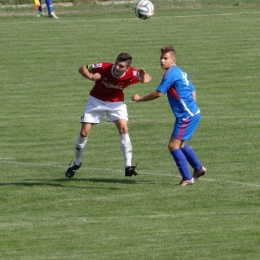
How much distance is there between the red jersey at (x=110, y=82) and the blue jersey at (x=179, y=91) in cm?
87

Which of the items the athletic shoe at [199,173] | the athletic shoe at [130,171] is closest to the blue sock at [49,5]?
the athletic shoe at [130,171]

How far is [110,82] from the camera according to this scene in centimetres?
1549

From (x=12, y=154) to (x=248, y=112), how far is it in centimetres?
670

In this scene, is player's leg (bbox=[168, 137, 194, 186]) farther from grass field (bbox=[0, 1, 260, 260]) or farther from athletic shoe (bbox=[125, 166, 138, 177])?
athletic shoe (bbox=[125, 166, 138, 177])

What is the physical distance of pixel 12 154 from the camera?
1862 centimetres

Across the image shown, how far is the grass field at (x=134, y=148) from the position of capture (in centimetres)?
1195

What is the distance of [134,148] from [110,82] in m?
3.65

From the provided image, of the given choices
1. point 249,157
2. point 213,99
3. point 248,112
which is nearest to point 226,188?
point 249,157

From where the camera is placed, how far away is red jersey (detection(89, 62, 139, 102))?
15377 mm

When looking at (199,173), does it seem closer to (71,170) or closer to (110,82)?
(110,82)

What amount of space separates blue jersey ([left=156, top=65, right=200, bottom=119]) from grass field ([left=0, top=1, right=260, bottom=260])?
3.98 feet

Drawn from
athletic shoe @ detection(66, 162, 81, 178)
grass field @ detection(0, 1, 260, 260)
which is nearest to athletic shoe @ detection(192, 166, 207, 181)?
grass field @ detection(0, 1, 260, 260)

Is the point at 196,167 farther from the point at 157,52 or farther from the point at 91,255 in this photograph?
the point at 157,52

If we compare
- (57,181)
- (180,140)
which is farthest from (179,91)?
(57,181)
